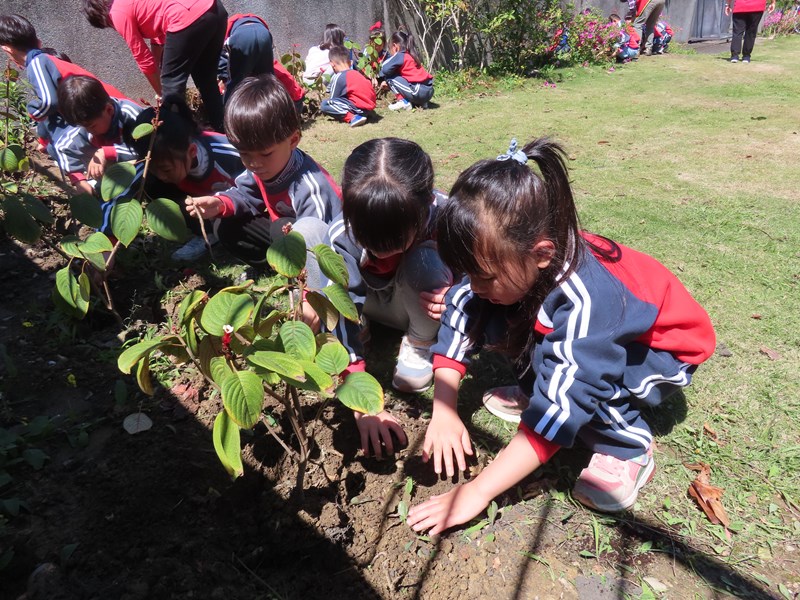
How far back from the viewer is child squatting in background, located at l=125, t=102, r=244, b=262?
2729 mm

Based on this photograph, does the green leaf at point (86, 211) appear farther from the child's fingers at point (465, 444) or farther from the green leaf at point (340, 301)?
the child's fingers at point (465, 444)

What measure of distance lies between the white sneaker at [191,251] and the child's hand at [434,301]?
158 centimetres

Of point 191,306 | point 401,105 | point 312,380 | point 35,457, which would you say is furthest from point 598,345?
point 401,105

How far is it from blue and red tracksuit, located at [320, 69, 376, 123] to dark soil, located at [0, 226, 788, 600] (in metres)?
4.81

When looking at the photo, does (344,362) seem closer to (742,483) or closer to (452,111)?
(742,483)

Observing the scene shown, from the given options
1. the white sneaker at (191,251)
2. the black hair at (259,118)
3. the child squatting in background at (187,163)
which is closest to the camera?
the black hair at (259,118)

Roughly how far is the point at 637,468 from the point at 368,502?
0.83 m

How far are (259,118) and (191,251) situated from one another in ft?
4.01

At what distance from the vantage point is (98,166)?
3.19 m

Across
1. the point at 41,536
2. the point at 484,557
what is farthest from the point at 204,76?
the point at 484,557

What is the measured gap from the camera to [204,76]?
427 centimetres

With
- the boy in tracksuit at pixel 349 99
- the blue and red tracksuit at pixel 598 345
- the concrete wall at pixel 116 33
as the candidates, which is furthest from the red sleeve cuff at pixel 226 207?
the boy in tracksuit at pixel 349 99

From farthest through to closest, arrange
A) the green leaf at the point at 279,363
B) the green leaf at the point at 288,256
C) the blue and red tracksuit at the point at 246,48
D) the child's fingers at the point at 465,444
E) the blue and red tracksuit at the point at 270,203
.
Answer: the blue and red tracksuit at the point at 246,48
the blue and red tracksuit at the point at 270,203
the child's fingers at the point at 465,444
the green leaf at the point at 288,256
the green leaf at the point at 279,363

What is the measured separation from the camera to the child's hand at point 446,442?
1.64 metres
